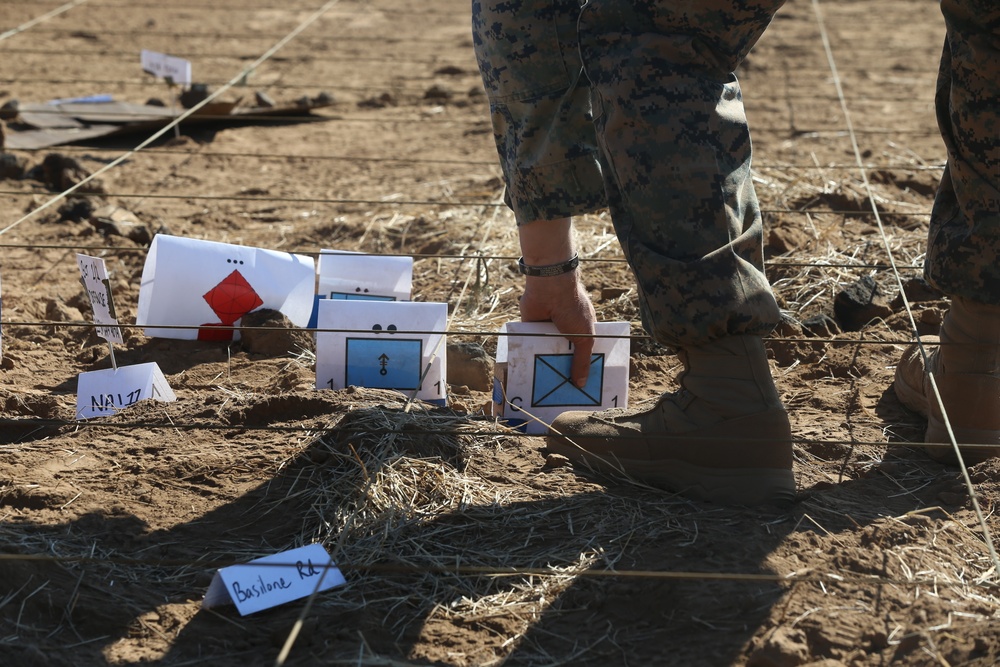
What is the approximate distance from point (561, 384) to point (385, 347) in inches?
13.9

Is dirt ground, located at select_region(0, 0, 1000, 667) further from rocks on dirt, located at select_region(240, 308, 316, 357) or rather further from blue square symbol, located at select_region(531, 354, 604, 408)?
blue square symbol, located at select_region(531, 354, 604, 408)

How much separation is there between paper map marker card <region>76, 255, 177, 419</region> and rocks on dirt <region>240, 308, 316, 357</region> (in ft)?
A: 1.07

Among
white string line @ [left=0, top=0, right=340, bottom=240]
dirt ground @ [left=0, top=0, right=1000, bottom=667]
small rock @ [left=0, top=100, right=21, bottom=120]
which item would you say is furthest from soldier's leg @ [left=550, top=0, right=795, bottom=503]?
small rock @ [left=0, top=100, right=21, bottom=120]

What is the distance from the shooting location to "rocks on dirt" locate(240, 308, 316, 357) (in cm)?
257

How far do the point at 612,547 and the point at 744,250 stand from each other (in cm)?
51

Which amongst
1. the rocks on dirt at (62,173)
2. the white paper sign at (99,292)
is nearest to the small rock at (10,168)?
the rocks on dirt at (62,173)

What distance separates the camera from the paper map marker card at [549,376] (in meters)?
2.13

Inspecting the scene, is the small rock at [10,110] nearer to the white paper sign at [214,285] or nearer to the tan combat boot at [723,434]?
the white paper sign at [214,285]

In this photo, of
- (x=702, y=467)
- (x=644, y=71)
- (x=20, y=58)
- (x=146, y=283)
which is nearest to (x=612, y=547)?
(x=702, y=467)

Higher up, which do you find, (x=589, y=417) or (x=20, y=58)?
(x=20, y=58)

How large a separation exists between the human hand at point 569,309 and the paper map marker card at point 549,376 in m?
0.02

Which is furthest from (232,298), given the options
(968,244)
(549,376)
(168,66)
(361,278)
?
(168,66)

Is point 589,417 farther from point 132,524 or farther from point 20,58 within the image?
point 20,58

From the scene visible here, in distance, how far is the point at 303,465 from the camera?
1.93m
